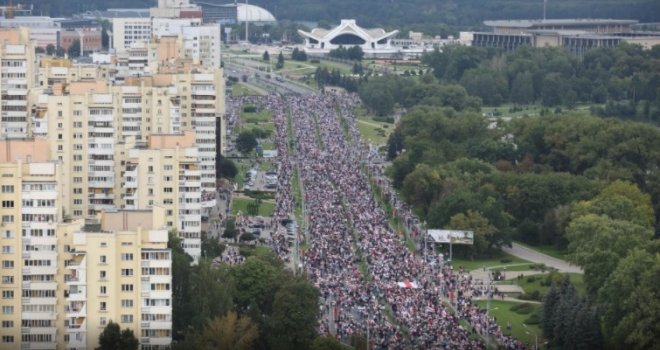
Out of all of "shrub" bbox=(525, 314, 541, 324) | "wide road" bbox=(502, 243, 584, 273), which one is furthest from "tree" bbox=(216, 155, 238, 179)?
"shrub" bbox=(525, 314, 541, 324)

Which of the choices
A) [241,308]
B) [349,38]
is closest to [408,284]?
[241,308]

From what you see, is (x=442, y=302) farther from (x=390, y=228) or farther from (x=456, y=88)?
(x=456, y=88)

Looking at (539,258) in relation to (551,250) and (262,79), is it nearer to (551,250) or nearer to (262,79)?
(551,250)

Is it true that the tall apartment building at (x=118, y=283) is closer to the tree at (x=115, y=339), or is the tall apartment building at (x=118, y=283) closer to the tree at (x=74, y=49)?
the tree at (x=115, y=339)

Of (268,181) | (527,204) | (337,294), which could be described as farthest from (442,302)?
(268,181)

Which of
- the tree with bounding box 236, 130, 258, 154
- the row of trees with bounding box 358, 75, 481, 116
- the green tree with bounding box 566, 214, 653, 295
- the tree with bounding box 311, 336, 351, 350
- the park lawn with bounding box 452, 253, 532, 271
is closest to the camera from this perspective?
the tree with bounding box 311, 336, 351, 350

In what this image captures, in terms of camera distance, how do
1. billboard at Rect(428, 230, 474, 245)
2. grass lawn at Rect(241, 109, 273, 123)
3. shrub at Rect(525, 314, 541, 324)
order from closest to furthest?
shrub at Rect(525, 314, 541, 324) < billboard at Rect(428, 230, 474, 245) < grass lawn at Rect(241, 109, 273, 123)

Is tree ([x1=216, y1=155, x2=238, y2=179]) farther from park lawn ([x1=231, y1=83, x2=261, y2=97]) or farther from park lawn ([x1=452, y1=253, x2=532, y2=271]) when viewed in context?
park lawn ([x1=231, y1=83, x2=261, y2=97])

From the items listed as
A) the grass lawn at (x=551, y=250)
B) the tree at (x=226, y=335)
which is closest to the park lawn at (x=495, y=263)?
the grass lawn at (x=551, y=250)

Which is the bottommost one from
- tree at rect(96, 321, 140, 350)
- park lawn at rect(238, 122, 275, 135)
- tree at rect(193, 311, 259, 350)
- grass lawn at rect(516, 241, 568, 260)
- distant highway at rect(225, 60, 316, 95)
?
distant highway at rect(225, 60, 316, 95)
